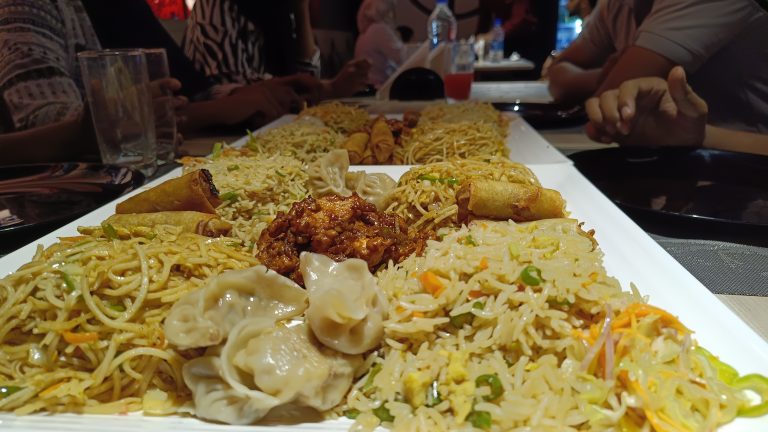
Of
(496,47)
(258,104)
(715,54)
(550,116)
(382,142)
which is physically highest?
(715,54)

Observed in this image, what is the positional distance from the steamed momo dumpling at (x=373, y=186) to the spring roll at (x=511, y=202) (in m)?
0.61

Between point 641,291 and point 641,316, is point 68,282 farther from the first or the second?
point 641,291

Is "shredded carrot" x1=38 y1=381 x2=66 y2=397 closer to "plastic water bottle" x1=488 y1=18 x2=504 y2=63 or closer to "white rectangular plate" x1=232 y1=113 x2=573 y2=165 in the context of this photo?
"white rectangular plate" x1=232 y1=113 x2=573 y2=165

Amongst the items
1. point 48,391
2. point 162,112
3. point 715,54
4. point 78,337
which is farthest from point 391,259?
point 715,54

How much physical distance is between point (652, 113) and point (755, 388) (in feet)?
11.4

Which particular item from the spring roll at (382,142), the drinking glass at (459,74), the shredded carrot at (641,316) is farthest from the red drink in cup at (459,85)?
the shredded carrot at (641,316)

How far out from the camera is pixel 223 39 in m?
9.49

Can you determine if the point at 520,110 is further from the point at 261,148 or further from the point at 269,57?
the point at 269,57

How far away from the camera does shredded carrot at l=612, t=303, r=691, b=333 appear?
1.43 meters

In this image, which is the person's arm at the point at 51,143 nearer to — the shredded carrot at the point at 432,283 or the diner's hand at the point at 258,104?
the diner's hand at the point at 258,104

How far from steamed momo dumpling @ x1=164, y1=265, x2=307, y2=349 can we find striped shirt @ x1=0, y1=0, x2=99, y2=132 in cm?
435

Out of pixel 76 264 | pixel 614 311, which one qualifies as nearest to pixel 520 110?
pixel 614 311

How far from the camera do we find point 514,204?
99.7 inches

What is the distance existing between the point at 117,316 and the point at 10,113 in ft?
14.5
